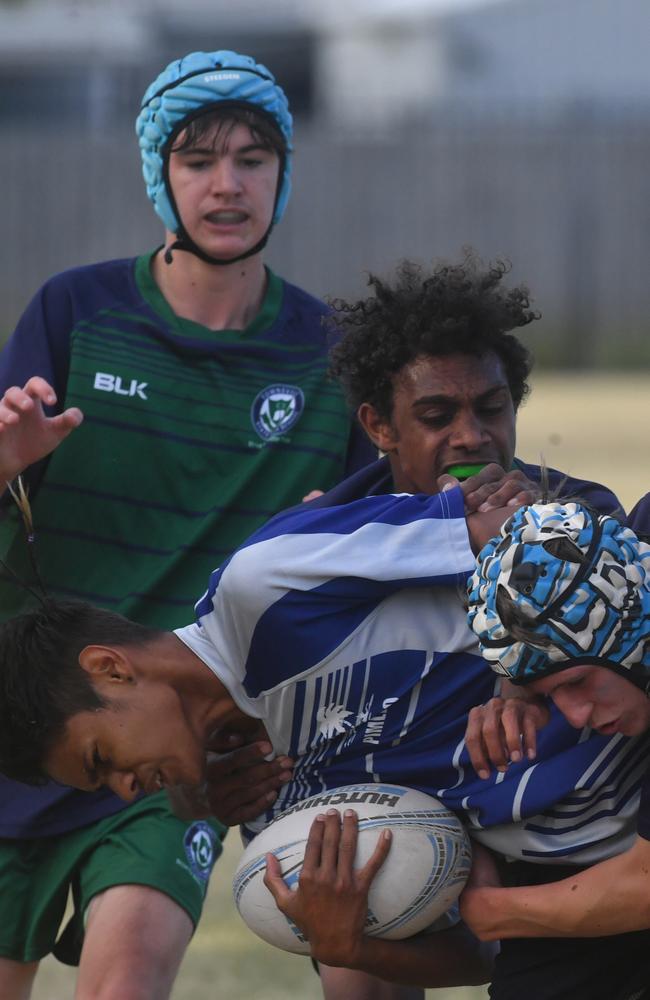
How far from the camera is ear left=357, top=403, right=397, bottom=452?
4621 mm

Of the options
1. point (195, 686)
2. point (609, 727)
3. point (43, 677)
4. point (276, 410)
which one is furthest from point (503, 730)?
point (276, 410)

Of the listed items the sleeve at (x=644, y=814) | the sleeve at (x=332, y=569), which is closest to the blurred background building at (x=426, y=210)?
the sleeve at (x=332, y=569)

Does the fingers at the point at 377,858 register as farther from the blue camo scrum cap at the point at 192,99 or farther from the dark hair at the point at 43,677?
the blue camo scrum cap at the point at 192,99

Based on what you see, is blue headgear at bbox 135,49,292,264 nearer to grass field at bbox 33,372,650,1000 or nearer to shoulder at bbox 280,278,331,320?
shoulder at bbox 280,278,331,320

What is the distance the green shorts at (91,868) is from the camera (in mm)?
4551

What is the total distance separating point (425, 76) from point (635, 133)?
11752 millimetres

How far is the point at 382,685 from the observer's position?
153 inches

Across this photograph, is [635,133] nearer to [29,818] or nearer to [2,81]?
[2,81]

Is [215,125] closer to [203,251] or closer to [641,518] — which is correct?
[203,251]

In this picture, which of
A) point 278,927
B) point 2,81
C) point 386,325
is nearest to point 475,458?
point 386,325

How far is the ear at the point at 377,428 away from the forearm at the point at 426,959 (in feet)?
4.23

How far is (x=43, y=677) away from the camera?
4094mm

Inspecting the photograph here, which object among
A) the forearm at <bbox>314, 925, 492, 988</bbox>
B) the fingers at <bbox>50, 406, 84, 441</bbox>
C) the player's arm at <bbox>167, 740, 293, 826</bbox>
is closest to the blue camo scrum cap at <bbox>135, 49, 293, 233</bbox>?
the fingers at <bbox>50, 406, 84, 441</bbox>

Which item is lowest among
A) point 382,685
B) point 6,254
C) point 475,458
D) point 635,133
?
point 6,254
